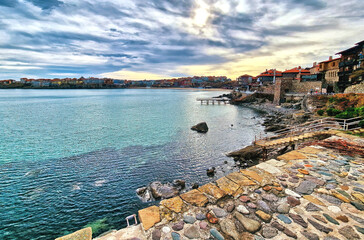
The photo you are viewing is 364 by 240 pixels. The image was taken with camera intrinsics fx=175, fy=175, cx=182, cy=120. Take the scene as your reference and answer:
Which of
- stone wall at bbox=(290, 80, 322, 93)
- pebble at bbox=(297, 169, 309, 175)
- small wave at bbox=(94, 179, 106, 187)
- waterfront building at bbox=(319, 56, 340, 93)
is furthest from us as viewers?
stone wall at bbox=(290, 80, 322, 93)

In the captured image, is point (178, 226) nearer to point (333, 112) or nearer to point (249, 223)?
point (249, 223)

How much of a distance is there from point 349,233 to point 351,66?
66.2m

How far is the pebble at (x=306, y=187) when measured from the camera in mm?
5469

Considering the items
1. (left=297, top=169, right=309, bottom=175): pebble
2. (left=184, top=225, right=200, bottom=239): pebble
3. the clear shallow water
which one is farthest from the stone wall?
(left=184, top=225, right=200, bottom=239): pebble

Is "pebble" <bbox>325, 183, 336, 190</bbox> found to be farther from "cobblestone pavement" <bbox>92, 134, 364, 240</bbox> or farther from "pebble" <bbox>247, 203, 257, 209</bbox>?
"pebble" <bbox>247, 203, 257, 209</bbox>

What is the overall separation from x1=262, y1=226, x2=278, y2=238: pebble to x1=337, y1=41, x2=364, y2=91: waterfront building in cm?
5851

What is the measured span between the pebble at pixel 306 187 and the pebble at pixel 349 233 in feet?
4.51

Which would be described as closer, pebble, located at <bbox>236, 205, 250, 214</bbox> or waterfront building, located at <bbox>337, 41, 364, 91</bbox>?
pebble, located at <bbox>236, 205, 250, 214</bbox>

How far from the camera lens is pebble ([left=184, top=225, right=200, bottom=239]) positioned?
4.09 meters

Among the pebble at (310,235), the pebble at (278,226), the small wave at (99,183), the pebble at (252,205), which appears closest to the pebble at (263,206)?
the pebble at (252,205)

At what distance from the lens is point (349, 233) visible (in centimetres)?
392

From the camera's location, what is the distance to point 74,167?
17.7 m

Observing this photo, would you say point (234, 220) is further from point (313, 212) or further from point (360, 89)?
point (360, 89)

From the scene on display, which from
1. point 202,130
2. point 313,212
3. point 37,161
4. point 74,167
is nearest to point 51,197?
point 74,167
